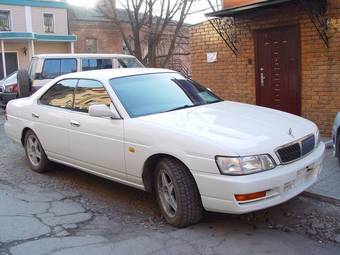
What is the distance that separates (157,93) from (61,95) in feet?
5.10

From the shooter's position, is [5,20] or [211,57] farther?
[5,20]

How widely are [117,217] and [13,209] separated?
3.95ft

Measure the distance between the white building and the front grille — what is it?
26.0 metres

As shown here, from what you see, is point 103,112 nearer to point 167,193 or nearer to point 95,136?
point 95,136

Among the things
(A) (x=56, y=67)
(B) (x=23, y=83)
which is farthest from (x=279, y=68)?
(A) (x=56, y=67)

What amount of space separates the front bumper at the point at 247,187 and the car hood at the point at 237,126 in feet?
0.76

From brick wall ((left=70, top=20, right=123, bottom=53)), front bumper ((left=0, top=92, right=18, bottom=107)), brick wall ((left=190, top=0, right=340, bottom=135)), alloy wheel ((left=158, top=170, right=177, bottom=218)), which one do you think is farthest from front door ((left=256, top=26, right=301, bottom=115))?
brick wall ((left=70, top=20, right=123, bottom=53))

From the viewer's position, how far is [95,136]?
5.54 metres

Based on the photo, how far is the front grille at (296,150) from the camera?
14.6 feet

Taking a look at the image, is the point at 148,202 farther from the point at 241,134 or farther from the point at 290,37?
the point at 290,37

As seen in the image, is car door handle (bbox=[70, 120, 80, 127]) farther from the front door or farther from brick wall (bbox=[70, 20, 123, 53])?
brick wall (bbox=[70, 20, 123, 53])

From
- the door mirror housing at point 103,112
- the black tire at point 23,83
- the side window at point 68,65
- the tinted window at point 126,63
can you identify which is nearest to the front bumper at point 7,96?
the side window at point 68,65

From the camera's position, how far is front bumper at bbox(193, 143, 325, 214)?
419cm

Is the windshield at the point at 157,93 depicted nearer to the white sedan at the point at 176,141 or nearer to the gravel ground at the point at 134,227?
the white sedan at the point at 176,141
